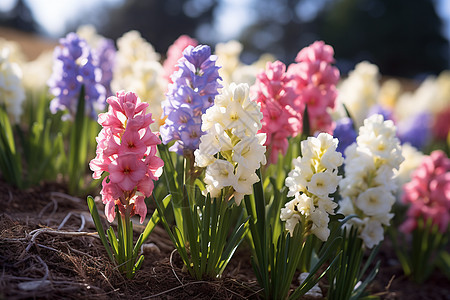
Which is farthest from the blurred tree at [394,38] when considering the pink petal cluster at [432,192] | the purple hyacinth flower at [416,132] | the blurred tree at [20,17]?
the pink petal cluster at [432,192]

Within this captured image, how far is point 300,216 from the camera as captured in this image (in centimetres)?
200

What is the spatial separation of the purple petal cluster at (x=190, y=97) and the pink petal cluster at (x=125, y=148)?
0.18m

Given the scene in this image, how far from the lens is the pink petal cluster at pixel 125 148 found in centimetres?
177

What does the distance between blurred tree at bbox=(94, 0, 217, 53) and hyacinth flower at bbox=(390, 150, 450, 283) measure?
2570cm

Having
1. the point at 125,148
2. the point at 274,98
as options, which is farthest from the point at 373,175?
the point at 125,148

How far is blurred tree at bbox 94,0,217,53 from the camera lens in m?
28.6

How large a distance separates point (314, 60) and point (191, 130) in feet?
4.64

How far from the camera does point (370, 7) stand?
1112 inches

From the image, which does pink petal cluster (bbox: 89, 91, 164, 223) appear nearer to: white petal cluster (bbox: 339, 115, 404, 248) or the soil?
the soil

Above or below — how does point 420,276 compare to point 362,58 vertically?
below

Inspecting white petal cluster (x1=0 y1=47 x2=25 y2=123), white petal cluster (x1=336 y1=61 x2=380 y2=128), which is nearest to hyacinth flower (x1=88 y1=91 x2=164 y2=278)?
white petal cluster (x1=0 y1=47 x2=25 y2=123)

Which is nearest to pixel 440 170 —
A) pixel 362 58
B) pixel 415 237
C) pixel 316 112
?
pixel 415 237

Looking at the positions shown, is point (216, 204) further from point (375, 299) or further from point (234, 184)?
point (375, 299)

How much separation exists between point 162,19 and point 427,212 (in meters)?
27.2
